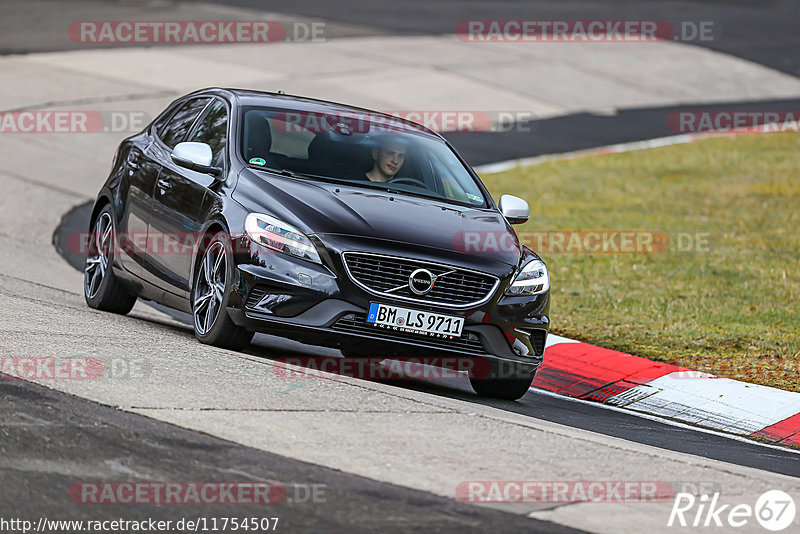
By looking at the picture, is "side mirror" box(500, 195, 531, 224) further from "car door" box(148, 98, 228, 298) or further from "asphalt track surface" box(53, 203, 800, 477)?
"car door" box(148, 98, 228, 298)

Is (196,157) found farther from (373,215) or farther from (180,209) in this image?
(373,215)

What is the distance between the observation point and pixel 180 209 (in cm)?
888

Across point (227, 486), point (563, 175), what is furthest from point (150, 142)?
point (563, 175)

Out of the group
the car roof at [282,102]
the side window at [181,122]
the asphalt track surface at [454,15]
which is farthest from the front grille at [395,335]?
the asphalt track surface at [454,15]

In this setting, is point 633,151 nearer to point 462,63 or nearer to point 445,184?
point 462,63

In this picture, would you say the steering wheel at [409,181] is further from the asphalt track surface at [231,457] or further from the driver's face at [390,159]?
the asphalt track surface at [231,457]

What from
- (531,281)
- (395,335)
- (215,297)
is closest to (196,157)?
(215,297)

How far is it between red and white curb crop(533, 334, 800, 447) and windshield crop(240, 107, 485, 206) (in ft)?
5.38

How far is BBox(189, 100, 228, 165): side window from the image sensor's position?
29.6 ft

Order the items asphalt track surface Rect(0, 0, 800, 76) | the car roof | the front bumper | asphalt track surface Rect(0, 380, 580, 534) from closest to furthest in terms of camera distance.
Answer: asphalt track surface Rect(0, 380, 580, 534) → the front bumper → the car roof → asphalt track surface Rect(0, 0, 800, 76)

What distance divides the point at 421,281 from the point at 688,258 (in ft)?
23.2

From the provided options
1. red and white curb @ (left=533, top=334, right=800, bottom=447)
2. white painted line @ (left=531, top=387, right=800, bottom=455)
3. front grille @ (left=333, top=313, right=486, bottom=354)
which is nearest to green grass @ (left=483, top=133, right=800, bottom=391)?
red and white curb @ (left=533, top=334, right=800, bottom=447)

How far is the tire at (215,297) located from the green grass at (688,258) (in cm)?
370

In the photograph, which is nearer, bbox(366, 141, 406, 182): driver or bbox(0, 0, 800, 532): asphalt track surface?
bbox(0, 0, 800, 532): asphalt track surface
